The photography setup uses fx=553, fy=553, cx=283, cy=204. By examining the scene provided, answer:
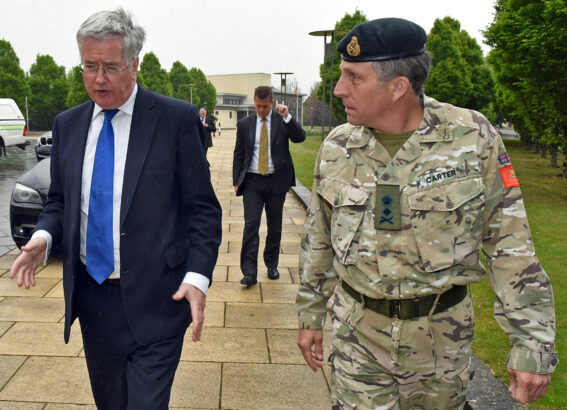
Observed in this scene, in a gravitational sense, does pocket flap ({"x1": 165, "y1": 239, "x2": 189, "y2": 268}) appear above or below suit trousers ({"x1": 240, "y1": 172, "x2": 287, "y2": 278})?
above

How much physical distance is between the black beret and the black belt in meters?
0.83

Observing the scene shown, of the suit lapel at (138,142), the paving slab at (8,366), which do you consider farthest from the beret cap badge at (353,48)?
the paving slab at (8,366)

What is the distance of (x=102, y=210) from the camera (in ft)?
6.93

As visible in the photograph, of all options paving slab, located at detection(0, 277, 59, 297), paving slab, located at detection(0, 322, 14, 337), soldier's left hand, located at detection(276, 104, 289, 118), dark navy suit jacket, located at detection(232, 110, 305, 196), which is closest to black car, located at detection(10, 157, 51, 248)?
paving slab, located at detection(0, 277, 59, 297)

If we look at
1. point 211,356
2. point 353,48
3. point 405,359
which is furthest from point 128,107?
point 211,356

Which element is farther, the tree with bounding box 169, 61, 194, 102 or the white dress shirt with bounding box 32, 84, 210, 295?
the tree with bounding box 169, 61, 194, 102

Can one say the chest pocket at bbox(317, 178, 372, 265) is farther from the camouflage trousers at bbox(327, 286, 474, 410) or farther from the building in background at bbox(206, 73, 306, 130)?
the building in background at bbox(206, 73, 306, 130)

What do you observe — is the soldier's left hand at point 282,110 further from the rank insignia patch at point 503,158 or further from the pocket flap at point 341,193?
the rank insignia patch at point 503,158

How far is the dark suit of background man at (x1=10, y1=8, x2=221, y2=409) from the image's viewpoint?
2080 mm

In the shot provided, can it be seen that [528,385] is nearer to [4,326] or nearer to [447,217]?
[447,217]

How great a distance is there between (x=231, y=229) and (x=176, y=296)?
266 inches

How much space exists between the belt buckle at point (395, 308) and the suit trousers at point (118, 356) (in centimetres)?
89

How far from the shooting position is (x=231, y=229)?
348 inches

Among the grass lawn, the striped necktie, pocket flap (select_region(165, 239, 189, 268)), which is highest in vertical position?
the striped necktie
